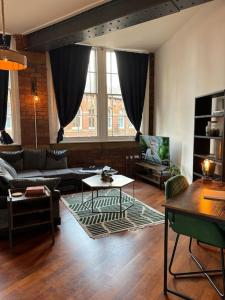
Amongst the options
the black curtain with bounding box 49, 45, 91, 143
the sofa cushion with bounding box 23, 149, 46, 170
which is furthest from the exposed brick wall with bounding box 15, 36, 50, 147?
the sofa cushion with bounding box 23, 149, 46, 170

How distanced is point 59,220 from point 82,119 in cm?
324

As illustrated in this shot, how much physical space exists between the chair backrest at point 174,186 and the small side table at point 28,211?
1.48 meters

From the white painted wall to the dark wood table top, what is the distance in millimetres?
2356

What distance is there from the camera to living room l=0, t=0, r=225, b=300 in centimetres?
220

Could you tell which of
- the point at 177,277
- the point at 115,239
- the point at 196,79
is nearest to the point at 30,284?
the point at 115,239

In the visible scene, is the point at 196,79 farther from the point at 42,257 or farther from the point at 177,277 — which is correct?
the point at 42,257

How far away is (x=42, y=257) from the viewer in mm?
2600

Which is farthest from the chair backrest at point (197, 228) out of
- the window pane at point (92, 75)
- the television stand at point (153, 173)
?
the window pane at point (92, 75)

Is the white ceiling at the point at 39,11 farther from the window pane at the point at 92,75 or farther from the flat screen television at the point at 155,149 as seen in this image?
the flat screen television at the point at 155,149

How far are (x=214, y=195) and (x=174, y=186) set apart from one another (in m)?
0.36

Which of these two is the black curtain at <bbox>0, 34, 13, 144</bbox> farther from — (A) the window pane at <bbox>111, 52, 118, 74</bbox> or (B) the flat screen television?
(B) the flat screen television

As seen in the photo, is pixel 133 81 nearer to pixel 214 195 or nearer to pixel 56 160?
pixel 56 160

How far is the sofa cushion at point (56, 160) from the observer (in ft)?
17.1

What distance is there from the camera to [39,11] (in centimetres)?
394
